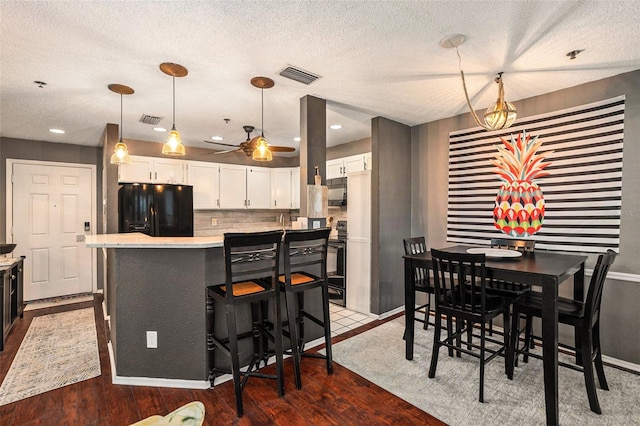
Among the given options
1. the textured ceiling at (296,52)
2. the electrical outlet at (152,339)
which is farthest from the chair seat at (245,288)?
the textured ceiling at (296,52)

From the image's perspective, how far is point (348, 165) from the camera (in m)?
5.03

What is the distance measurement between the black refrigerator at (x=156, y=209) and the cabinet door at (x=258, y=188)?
1.18 m

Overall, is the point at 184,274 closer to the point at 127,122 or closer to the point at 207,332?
the point at 207,332

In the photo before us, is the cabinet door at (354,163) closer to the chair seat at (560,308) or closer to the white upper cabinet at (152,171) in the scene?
the white upper cabinet at (152,171)

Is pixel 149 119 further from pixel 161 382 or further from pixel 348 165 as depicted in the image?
pixel 161 382

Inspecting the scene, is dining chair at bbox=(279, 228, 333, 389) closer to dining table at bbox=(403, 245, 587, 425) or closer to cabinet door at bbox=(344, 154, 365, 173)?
dining table at bbox=(403, 245, 587, 425)

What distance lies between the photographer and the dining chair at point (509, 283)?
276cm

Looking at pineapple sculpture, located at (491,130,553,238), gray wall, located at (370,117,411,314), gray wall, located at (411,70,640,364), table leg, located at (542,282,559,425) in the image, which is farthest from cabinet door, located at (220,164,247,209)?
table leg, located at (542,282,559,425)

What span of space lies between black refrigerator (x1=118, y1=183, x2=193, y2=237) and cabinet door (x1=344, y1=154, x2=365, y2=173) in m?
2.40

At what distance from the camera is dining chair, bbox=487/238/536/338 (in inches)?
109

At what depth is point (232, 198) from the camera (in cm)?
562

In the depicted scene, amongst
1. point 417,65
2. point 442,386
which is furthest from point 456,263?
point 417,65

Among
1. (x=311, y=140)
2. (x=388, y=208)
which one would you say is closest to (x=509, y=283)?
(x=388, y=208)

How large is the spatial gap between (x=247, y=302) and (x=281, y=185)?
406 cm
